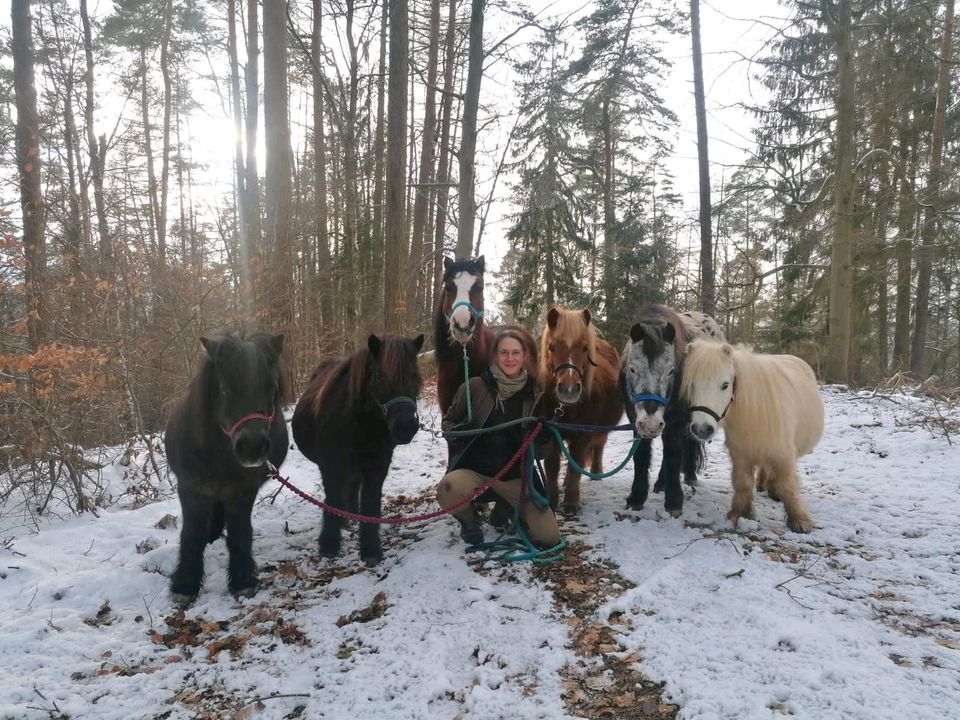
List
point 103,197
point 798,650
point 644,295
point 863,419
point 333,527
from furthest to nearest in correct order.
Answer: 1. point 644,295
2. point 103,197
3. point 863,419
4. point 333,527
5. point 798,650

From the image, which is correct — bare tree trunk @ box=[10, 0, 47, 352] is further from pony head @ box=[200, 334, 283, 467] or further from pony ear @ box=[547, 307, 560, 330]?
pony ear @ box=[547, 307, 560, 330]

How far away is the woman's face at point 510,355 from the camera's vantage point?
385 cm

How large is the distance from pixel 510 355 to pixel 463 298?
774 millimetres

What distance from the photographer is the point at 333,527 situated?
3.74 m

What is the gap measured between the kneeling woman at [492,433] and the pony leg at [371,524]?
0.44m

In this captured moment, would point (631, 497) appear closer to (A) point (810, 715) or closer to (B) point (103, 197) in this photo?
(A) point (810, 715)

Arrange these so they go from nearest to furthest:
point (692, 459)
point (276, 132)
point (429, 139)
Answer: point (692, 459)
point (276, 132)
point (429, 139)

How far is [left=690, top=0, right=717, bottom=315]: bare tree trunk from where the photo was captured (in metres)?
12.5

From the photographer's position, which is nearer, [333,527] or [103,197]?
[333,527]

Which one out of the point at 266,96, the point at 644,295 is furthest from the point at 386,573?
the point at 644,295

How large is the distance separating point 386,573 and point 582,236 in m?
13.5

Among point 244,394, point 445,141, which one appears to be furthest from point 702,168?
point 244,394

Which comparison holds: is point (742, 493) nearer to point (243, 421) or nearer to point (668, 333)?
point (668, 333)

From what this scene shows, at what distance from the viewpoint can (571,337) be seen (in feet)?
12.5
